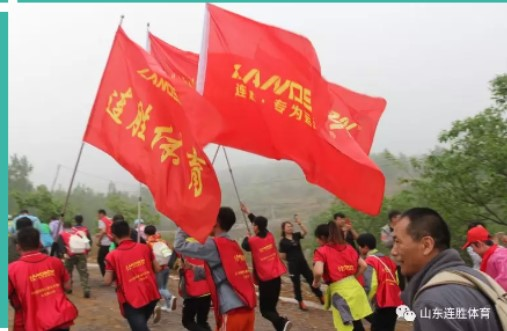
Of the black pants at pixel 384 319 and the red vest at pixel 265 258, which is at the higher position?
the red vest at pixel 265 258

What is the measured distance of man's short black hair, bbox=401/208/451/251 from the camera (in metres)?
2.29

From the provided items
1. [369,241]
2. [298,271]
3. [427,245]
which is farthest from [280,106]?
[298,271]

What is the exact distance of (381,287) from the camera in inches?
226

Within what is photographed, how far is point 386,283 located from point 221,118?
8.93 ft

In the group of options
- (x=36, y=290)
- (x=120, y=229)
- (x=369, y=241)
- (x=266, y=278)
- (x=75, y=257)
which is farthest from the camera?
(x=75, y=257)

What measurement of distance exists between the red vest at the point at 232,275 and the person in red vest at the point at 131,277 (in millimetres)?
806

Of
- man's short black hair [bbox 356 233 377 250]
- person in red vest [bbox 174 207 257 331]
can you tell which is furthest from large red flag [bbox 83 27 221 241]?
man's short black hair [bbox 356 233 377 250]

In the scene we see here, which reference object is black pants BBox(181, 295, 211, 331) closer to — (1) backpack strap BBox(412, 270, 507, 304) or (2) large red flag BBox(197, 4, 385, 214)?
(2) large red flag BBox(197, 4, 385, 214)

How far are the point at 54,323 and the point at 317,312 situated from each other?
18.0 ft

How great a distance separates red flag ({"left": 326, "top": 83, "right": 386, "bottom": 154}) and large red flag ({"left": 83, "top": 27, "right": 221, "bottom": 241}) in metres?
1.65

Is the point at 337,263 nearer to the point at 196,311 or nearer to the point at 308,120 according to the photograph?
the point at 308,120

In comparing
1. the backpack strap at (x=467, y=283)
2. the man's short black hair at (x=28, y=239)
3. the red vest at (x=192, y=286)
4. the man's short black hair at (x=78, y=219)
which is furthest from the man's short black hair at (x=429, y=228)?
the man's short black hair at (x=78, y=219)

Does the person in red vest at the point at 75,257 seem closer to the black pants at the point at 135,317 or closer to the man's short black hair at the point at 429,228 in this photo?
the black pants at the point at 135,317

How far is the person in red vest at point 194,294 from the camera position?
5750 mm
